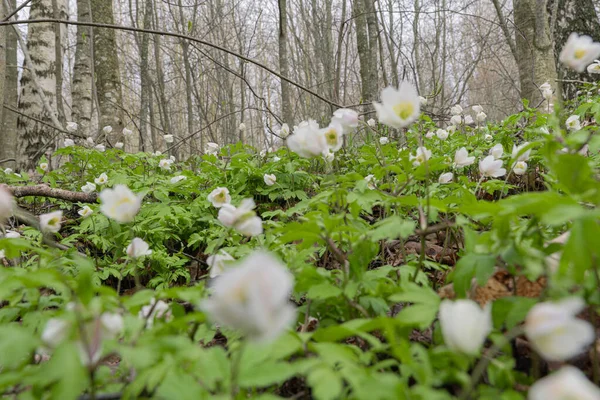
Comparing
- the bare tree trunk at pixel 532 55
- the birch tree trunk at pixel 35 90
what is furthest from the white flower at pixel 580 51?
the birch tree trunk at pixel 35 90

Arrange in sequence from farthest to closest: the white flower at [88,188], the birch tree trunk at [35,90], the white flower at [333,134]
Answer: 1. the birch tree trunk at [35,90]
2. the white flower at [88,188]
3. the white flower at [333,134]

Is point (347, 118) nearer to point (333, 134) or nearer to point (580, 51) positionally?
point (333, 134)

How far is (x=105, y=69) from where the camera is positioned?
618 centimetres

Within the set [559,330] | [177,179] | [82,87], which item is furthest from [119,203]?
[82,87]

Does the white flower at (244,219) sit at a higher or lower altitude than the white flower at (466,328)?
higher

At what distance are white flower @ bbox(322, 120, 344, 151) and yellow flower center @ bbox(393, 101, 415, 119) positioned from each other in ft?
0.91

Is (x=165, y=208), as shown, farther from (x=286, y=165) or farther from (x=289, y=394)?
(x=289, y=394)

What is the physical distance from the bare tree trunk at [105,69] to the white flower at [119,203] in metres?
5.58

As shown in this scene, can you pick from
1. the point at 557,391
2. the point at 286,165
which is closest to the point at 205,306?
the point at 557,391

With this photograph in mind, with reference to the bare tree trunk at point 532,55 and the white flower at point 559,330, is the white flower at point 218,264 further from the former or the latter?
the bare tree trunk at point 532,55

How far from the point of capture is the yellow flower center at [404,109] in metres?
1.22

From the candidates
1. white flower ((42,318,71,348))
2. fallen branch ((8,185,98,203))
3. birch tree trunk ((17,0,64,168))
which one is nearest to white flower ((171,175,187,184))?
fallen branch ((8,185,98,203))

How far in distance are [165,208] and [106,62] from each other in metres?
4.62

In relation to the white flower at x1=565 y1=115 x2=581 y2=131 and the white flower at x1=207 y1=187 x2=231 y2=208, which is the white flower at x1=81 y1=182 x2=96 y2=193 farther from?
the white flower at x1=565 y1=115 x2=581 y2=131
